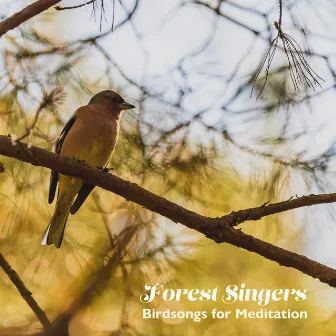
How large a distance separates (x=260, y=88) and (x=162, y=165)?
25.7 inches

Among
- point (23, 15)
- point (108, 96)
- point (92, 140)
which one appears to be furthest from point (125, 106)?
point (23, 15)

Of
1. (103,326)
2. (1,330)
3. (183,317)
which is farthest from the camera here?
(183,317)

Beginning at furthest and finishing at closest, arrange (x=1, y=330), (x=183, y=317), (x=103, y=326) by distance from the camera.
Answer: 1. (x=183, y=317)
2. (x=103, y=326)
3. (x=1, y=330)

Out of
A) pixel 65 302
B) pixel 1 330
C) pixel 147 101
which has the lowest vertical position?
pixel 1 330

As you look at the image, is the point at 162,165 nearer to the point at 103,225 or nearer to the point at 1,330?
the point at 103,225

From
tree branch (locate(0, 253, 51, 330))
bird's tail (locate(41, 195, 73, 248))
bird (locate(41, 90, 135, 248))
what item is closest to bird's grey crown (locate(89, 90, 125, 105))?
bird (locate(41, 90, 135, 248))

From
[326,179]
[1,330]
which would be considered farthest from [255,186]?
[1,330]

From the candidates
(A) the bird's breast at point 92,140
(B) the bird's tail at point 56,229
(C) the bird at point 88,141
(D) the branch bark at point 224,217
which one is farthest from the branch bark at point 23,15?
(A) the bird's breast at point 92,140

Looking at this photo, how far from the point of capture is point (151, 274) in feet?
9.41

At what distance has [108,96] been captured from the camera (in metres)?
3.41

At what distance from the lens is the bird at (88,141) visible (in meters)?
3.26

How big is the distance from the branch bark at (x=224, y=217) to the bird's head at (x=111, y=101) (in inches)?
33.7

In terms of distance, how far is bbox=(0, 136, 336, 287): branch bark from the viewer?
7.47 ft

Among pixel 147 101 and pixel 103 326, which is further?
pixel 147 101
